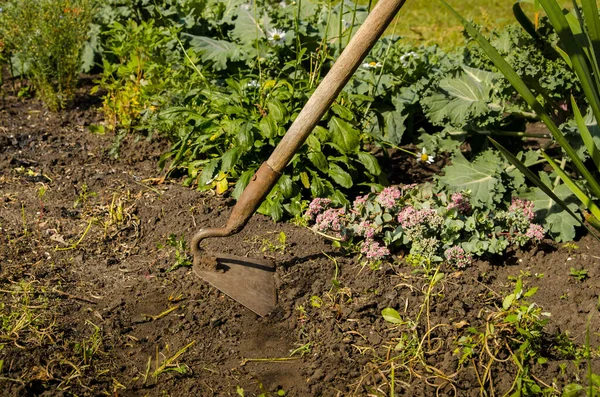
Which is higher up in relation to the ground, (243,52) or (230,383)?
(243,52)

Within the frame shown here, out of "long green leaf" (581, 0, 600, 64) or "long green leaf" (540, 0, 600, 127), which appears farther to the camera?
"long green leaf" (581, 0, 600, 64)

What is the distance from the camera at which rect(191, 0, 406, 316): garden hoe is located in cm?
265

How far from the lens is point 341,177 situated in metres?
3.61

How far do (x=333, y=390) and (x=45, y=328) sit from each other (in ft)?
3.80

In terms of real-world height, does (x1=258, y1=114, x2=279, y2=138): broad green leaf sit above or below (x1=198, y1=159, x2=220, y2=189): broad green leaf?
above

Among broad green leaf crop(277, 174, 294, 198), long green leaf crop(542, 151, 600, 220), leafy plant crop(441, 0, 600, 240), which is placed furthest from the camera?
broad green leaf crop(277, 174, 294, 198)

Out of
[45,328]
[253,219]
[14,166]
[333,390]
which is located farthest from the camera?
[14,166]

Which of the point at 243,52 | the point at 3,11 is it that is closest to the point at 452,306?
the point at 243,52

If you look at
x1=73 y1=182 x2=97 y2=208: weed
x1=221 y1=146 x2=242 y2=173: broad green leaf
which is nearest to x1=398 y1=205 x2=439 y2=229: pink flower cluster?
x1=221 y1=146 x2=242 y2=173: broad green leaf

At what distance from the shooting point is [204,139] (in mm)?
3824

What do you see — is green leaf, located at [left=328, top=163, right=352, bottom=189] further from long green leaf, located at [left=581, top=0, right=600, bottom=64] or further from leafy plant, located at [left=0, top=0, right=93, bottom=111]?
leafy plant, located at [left=0, top=0, right=93, bottom=111]

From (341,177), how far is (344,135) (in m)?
0.23

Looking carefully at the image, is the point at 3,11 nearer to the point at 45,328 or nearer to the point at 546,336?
the point at 45,328

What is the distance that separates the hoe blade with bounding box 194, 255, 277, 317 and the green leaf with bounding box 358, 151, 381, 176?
807 millimetres
